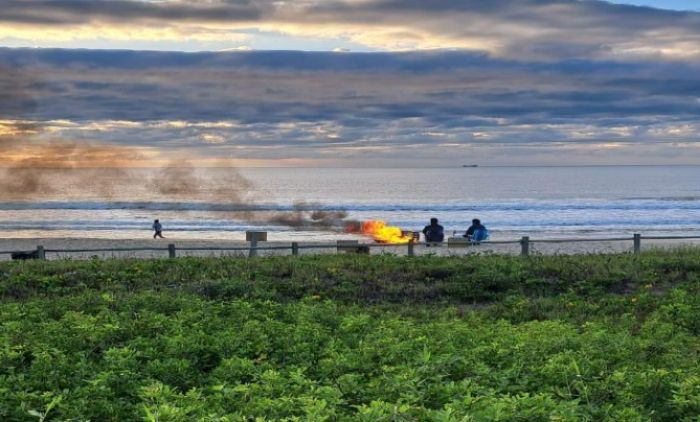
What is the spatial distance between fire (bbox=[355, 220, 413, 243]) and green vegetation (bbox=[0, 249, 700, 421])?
18.7 meters

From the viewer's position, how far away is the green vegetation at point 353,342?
249 inches

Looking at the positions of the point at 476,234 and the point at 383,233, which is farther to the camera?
the point at 383,233

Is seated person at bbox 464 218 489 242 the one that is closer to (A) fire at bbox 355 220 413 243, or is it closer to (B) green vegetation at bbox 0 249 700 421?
(A) fire at bbox 355 220 413 243

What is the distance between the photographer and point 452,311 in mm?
13641

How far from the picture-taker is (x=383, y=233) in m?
46.3

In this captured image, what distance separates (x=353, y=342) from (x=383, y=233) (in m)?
36.6

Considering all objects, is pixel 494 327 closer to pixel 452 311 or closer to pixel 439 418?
pixel 452 311

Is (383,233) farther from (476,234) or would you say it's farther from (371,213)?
(371,213)

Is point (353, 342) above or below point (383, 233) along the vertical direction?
below

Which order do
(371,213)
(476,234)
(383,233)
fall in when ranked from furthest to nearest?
(371,213), (383,233), (476,234)

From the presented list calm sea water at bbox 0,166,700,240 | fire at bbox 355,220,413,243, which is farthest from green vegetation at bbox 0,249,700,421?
calm sea water at bbox 0,166,700,240

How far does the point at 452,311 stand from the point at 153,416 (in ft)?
30.1

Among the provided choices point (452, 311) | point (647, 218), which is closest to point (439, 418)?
point (452, 311)

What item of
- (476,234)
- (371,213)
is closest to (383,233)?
(476,234)
